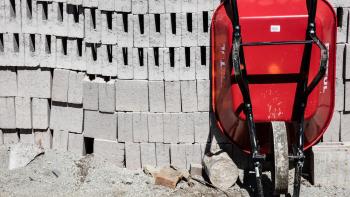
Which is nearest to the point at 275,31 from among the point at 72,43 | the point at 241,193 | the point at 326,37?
the point at 326,37

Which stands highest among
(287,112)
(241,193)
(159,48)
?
(159,48)

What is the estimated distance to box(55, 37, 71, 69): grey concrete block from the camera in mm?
6527

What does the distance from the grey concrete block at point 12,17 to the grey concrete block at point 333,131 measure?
347 centimetres

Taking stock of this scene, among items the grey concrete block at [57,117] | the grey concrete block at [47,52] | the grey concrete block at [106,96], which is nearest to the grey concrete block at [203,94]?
the grey concrete block at [106,96]

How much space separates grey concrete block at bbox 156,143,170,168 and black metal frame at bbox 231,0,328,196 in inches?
45.6

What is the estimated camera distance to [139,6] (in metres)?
6.15

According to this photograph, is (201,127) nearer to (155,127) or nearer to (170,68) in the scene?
(155,127)

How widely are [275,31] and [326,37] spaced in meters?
0.54

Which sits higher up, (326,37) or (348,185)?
(326,37)

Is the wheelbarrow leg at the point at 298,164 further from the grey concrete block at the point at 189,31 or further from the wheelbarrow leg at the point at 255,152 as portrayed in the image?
the grey concrete block at the point at 189,31

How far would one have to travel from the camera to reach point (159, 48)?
20.4 ft

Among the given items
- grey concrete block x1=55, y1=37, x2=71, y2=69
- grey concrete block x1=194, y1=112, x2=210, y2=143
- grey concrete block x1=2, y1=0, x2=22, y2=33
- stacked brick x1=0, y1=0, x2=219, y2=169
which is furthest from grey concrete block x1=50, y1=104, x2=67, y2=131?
grey concrete block x1=194, y1=112, x2=210, y2=143

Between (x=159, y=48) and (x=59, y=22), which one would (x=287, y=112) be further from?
(x=59, y=22)

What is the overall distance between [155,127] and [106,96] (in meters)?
0.61
